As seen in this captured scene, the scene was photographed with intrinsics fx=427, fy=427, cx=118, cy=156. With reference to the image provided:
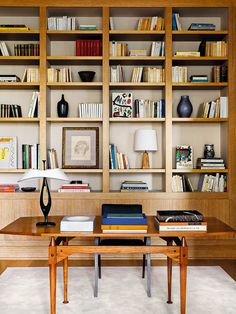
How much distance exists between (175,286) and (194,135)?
2.11 meters

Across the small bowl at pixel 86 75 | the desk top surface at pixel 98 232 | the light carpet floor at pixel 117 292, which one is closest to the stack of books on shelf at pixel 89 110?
the small bowl at pixel 86 75

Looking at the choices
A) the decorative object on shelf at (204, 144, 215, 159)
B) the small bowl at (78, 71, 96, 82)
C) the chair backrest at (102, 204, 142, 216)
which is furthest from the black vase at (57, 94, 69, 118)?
the chair backrest at (102, 204, 142, 216)

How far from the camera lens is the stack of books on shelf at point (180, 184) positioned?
4.95 m

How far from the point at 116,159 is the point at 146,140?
432mm

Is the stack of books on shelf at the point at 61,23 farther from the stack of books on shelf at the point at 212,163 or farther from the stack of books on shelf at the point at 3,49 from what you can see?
the stack of books on shelf at the point at 212,163

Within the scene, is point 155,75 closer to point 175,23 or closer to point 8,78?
point 175,23

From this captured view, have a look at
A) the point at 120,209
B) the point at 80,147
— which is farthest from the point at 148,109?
the point at 120,209

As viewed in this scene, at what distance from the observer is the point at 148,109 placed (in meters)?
5.03

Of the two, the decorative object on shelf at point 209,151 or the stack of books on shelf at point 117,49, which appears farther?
the decorative object on shelf at point 209,151

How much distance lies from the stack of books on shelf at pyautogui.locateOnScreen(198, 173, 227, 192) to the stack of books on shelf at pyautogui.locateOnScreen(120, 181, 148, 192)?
68 centimetres

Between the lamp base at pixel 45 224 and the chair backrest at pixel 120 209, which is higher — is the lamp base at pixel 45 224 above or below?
below

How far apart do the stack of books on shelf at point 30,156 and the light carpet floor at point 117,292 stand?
1.21 meters

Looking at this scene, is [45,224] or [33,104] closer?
[45,224]

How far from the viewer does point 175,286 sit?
3.77 meters
